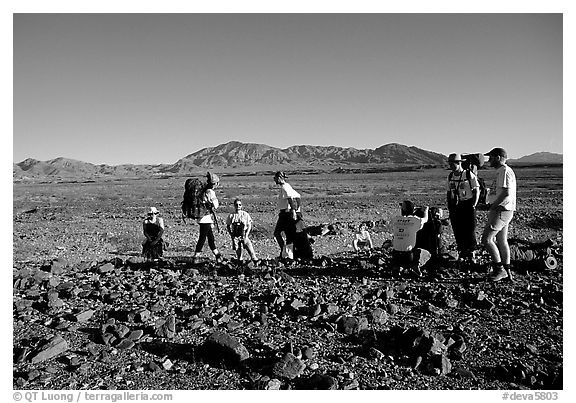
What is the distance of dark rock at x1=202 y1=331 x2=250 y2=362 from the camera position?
13.1 feet

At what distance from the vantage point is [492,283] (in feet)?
18.6

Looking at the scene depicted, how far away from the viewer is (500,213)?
217 inches

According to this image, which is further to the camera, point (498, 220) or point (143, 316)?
point (498, 220)

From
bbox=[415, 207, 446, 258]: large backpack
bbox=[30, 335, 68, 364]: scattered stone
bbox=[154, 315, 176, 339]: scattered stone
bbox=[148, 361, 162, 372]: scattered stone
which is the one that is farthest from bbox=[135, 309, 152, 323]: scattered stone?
bbox=[415, 207, 446, 258]: large backpack

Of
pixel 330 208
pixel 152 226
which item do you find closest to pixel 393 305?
pixel 152 226

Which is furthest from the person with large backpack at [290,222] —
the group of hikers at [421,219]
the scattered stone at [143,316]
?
the scattered stone at [143,316]

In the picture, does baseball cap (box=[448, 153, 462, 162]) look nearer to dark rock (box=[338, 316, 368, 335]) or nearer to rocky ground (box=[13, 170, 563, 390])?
rocky ground (box=[13, 170, 563, 390])

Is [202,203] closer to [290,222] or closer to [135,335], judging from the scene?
[290,222]

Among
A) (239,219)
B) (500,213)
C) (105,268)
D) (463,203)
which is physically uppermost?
(463,203)

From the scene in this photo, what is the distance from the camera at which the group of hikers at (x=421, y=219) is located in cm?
558

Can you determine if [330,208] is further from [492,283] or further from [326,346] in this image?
[326,346]

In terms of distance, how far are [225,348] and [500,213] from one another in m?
3.72

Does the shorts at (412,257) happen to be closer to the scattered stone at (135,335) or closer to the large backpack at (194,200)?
the large backpack at (194,200)

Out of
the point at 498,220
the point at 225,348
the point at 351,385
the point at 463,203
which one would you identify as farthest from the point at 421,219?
the point at 225,348
